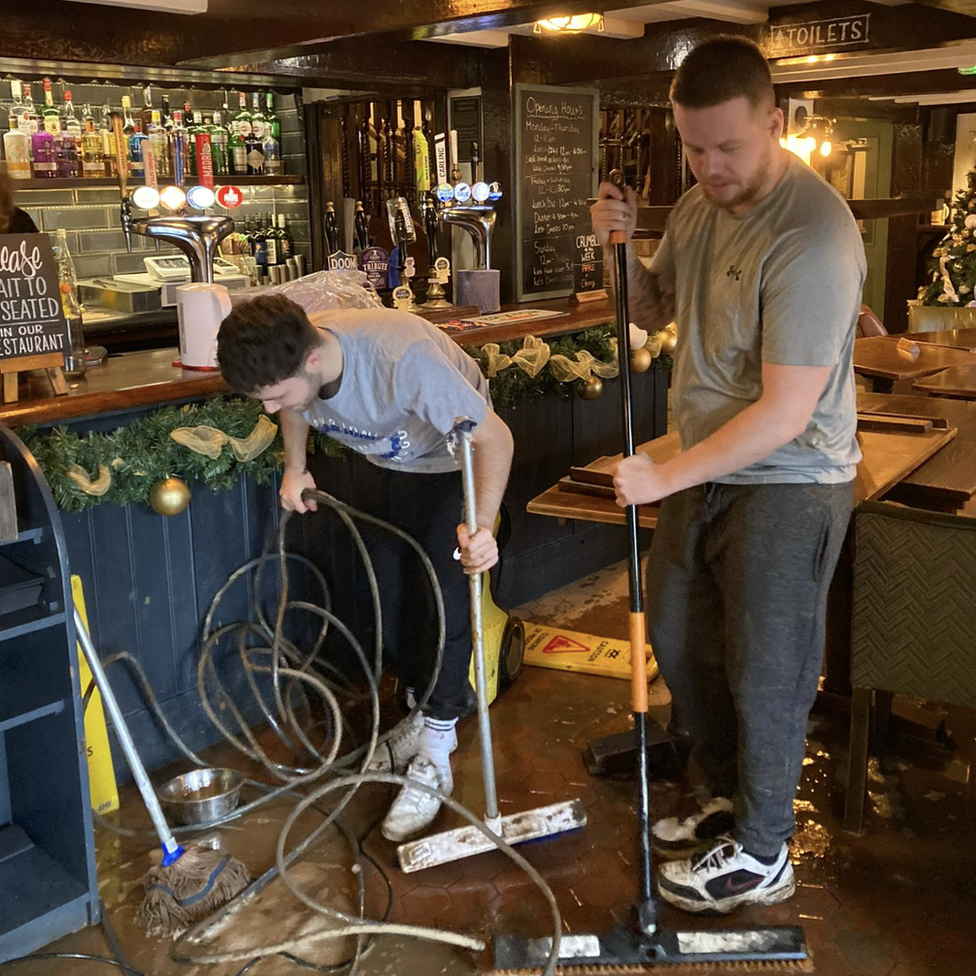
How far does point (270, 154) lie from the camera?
241 inches

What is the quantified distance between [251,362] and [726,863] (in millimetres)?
1441

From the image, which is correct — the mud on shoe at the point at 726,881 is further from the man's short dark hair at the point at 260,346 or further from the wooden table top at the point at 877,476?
the man's short dark hair at the point at 260,346

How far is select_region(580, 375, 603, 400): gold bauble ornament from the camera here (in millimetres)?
3982

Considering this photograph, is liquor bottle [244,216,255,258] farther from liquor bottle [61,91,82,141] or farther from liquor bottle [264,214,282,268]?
liquor bottle [61,91,82,141]

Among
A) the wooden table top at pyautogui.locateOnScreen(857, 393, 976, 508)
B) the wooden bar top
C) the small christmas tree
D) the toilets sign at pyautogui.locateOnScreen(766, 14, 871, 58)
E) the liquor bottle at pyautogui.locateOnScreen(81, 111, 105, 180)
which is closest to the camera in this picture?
the wooden bar top

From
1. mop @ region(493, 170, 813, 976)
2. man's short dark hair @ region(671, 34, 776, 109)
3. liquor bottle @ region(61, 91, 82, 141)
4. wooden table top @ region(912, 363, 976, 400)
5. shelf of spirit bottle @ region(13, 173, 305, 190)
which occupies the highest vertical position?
liquor bottle @ region(61, 91, 82, 141)

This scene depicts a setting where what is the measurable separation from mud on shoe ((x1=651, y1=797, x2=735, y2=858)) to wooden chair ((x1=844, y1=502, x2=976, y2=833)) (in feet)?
1.43

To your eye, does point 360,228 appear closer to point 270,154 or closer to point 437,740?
point 270,154

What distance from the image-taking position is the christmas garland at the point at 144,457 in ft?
8.47

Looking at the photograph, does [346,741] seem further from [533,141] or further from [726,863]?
[533,141]

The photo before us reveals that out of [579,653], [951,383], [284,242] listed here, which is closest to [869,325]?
[951,383]

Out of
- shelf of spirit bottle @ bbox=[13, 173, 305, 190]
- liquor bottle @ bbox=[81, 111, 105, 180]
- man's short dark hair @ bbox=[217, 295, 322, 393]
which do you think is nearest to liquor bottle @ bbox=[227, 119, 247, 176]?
shelf of spirit bottle @ bbox=[13, 173, 305, 190]

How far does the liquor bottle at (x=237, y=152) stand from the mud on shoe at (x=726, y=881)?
4.73m

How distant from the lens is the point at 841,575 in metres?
2.94
